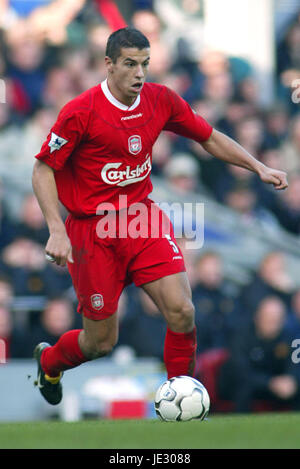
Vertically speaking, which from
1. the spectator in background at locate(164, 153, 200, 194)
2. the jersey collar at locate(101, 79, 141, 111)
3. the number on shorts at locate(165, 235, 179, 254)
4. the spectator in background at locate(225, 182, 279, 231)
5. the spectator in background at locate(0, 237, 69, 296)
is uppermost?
the spectator in background at locate(164, 153, 200, 194)

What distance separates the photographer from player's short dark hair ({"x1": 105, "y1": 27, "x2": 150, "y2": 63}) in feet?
18.5

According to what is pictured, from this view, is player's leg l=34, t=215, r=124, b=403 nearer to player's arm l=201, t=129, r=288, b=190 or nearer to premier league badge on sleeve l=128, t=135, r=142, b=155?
premier league badge on sleeve l=128, t=135, r=142, b=155

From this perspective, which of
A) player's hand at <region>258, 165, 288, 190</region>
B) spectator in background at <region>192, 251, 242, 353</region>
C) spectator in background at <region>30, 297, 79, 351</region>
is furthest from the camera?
spectator in background at <region>192, 251, 242, 353</region>

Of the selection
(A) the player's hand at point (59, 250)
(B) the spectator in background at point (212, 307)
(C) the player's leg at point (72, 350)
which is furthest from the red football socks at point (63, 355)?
(B) the spectator in background at point (212, 307)

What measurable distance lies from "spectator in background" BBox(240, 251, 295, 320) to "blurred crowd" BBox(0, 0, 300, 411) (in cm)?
1

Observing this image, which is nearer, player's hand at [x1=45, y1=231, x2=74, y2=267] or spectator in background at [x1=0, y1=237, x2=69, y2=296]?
player's hand at [x1=45, y1=231, x2=74, y2=267]

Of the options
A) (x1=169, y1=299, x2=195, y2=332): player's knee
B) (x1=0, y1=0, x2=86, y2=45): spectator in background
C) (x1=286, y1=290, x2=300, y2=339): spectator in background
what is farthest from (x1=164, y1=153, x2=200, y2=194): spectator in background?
(x1=169, y1=299, x2=195, y2=332): player's knee

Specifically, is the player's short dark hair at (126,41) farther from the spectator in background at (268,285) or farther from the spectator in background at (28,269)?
the spectator in background at (268,285)

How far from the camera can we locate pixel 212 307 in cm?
919

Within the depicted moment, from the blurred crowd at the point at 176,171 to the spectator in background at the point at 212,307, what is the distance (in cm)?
1

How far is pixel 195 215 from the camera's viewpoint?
963 centimetres

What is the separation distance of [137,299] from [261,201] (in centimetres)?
189

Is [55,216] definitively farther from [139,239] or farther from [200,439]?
[200,439]

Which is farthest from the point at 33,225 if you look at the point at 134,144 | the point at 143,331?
the point at 134,144
